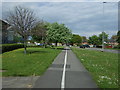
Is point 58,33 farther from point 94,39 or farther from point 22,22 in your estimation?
point 94,39

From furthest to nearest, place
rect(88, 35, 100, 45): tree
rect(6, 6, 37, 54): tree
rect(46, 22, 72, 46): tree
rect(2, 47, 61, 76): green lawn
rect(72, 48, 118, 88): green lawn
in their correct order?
rect(88, 35, 100, 45): tree → rect(46, 22, 72, 46): tree → rect(6, 6, 37, 54): tree → rect(2, 47, 61, 76): green lawn → rect(72, 48, 118, 88): green lawn

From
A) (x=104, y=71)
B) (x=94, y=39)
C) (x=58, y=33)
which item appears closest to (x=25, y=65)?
(x=104, y=71)

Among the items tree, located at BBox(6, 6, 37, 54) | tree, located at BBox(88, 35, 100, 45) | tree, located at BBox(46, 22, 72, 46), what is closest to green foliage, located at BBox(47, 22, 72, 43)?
tree, located at BBox(46, 22, 72, 46)

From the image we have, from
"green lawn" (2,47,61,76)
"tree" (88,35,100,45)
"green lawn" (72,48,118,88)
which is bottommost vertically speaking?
"green lawn" (72,48,118,88)

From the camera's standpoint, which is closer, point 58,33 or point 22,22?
point 22,22

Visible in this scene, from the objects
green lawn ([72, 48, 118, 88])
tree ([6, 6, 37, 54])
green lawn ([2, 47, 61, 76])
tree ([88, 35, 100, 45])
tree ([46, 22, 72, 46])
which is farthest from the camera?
tree ([88, 35, 100, 45])

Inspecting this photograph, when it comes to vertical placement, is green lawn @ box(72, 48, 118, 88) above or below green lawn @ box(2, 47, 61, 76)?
below

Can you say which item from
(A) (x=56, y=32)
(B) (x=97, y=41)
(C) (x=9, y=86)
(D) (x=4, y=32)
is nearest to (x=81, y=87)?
(C) (x=9, y=86)

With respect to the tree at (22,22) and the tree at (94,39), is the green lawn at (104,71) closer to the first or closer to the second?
the tree at (22,22)

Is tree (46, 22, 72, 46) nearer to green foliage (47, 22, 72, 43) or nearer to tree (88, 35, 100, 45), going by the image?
green foliage (47, 22, 72, 43)

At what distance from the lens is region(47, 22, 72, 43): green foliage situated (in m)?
50.3

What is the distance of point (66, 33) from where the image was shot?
52.2 meters

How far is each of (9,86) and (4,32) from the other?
77.9 ft

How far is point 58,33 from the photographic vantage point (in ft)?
167
